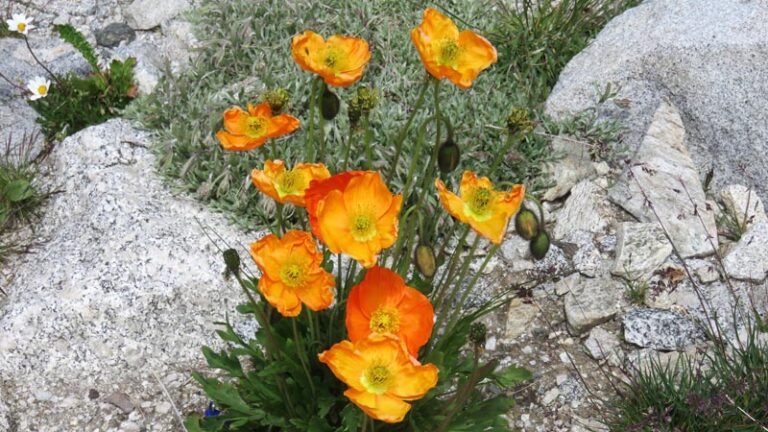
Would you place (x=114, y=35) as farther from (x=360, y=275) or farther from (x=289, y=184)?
(x=289, y=184)

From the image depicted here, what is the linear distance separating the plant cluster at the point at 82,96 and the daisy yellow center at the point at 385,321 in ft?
9.75

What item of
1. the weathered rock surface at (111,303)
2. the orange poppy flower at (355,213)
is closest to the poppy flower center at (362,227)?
the orange poppy flower at (355,213)

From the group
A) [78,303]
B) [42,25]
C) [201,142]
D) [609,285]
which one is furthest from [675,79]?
[42,25]

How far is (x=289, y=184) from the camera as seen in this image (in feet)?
7.66

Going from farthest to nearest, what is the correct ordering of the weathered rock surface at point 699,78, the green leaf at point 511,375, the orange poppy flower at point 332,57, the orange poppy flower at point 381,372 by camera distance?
the weathered rock surface at point 699,78 < the green leaf at point 511,375 < the orange poppy flower at point 332,57 < the orange poppy flower at point 381,372

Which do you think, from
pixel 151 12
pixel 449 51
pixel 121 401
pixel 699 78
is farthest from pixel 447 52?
pixel 151 12

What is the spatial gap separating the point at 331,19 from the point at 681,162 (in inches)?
78.7

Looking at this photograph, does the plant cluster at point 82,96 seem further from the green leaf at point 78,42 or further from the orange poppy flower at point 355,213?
the orange poppy flower at point 355,213

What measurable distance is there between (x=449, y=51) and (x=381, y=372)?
2.79ft

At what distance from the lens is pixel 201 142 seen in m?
4.38

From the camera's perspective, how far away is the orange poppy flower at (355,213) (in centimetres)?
217

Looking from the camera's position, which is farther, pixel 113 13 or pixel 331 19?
pixel 113 13

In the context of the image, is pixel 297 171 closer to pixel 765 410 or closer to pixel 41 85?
pixel 765 410

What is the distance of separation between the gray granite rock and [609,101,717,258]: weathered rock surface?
0.39 meters
